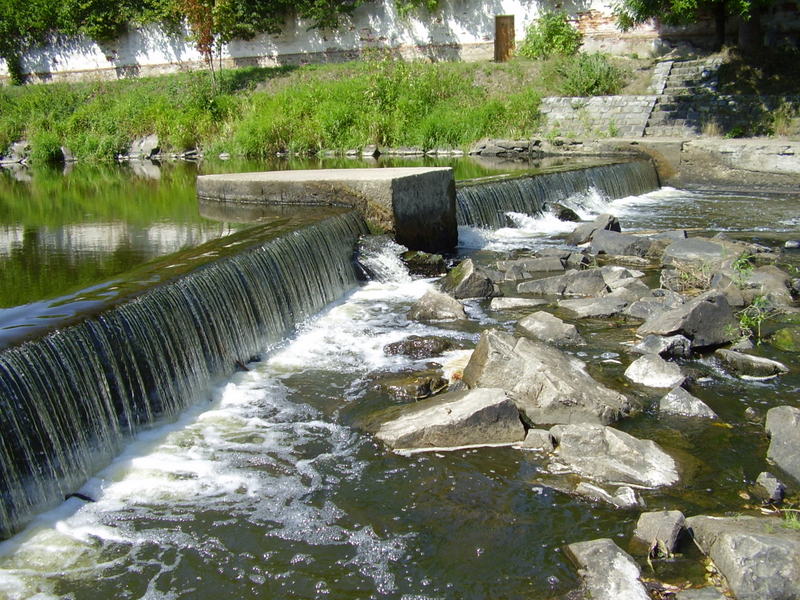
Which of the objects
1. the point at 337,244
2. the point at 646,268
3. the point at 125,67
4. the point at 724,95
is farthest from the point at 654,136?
the point at 125,67

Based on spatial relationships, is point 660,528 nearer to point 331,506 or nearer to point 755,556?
point 755,556

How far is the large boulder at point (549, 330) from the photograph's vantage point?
705cm

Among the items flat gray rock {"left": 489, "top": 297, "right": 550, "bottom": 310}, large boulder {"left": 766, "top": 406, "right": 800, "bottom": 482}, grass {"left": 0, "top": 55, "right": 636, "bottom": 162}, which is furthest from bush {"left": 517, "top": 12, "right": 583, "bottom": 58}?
large boulder {"left": 766, "top": 406, "right": 800, "bottom": 482}

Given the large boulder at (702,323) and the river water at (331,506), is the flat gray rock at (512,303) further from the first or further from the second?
the river water at (331,506)

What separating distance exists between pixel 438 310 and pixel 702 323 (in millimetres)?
2488

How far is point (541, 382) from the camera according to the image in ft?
18.3

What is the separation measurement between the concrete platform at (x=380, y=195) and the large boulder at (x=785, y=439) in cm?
545

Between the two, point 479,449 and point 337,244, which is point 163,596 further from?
point 337,244

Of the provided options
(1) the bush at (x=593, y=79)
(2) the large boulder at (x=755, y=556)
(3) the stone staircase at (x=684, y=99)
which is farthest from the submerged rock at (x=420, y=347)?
(1) the bush at (x=593, y=79)

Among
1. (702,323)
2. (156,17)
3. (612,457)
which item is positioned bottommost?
(612,457)

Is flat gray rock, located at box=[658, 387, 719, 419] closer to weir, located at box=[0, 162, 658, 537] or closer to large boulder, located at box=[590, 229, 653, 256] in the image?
weir, located at box=[0, 162, 658, 537]

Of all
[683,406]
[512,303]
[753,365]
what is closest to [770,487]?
[683,406]

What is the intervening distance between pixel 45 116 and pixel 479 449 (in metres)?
26.0

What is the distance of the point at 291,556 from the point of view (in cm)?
400
